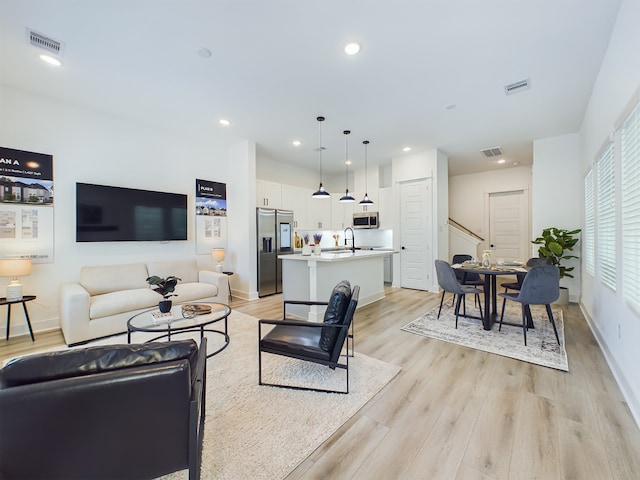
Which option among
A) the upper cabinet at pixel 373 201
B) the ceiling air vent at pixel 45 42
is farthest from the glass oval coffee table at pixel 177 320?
the upper cabinet at pixel 373 201

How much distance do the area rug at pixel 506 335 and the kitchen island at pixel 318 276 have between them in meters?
1.18

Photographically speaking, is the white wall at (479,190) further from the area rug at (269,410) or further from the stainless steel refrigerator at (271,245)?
the area rug at (269,410)

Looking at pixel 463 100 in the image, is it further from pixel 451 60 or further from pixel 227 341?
pixel 227 341

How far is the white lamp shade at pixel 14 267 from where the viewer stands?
3.10 meters

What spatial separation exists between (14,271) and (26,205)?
97cm

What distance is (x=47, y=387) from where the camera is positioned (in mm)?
982

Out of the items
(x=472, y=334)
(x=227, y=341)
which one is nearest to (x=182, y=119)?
(x=227, y=341)

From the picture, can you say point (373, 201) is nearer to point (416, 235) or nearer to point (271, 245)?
point (416, 235)

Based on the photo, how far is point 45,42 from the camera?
2633 millimetres

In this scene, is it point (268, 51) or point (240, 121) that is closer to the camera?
point (268, 51)

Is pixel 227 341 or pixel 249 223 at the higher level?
pixel 249 223

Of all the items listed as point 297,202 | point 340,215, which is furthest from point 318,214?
point 297,202

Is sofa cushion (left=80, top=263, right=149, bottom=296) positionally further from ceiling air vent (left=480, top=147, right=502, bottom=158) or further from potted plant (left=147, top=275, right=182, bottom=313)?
ceiling air vent (left=480, top=147, right=502, bottom=158)

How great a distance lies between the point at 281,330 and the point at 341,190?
248 inches
